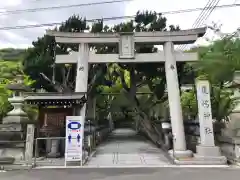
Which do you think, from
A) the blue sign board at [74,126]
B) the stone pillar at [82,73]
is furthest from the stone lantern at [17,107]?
the blue sign board at [74,126]

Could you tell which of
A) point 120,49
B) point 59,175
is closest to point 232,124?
point 120,49

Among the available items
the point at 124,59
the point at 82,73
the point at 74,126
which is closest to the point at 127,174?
the point at 74,126

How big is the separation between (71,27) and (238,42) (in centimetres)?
1160

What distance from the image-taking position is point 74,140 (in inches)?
408

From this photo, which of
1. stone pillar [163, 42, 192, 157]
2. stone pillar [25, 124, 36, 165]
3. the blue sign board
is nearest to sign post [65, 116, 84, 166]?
the blue sign board

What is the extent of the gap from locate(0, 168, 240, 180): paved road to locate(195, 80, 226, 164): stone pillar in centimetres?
119

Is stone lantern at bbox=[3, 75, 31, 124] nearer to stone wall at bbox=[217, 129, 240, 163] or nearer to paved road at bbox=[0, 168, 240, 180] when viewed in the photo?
paved road at bbox=[0, 168, 240, 180]

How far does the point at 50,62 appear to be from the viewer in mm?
17734

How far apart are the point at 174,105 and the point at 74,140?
5.34 m

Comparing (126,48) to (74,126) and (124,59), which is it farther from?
(74,126)

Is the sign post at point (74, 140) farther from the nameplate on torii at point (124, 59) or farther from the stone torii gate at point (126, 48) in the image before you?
the nameplate on torii at point (124, 59)

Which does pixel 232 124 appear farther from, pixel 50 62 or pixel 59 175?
pixel 50 62

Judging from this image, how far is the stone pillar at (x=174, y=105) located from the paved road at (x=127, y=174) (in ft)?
7.79

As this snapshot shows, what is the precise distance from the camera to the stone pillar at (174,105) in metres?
11.8
